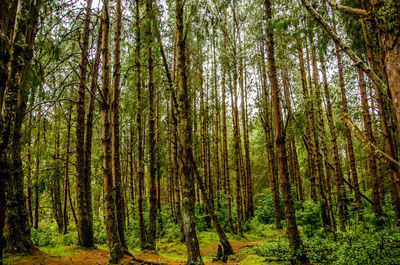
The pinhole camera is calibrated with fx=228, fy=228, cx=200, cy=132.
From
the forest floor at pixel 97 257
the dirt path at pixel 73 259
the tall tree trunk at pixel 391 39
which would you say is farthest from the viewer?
the forest floor at pixel 97 257

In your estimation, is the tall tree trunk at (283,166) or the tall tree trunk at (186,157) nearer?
the tall tree trunk at (186,157)

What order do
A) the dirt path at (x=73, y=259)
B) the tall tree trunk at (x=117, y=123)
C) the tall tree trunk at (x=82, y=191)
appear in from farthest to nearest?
Result: the tall tree trunk at (x=82, y=191) → the tall tree trunk at (x=117, y=123) → the dirt path at (x=73, y=259)

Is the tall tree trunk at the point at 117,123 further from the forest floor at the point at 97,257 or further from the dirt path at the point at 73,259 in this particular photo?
the forest floor at the point at 97,257

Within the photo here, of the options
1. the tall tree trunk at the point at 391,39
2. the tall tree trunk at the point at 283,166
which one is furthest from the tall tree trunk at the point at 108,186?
the tall tree trunk at the point at 391,39

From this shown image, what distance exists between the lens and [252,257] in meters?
6.70

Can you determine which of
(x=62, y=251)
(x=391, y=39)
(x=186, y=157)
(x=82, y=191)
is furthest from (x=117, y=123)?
(x=391, y=39)

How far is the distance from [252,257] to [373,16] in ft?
21.6

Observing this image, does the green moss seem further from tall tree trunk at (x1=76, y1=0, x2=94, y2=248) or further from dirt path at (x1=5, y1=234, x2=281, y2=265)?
tall tree trunk at (x1=76, y1=0, x2=94, y2=248)

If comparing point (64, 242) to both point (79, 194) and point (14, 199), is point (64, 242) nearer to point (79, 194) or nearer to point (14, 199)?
point (79, 194)

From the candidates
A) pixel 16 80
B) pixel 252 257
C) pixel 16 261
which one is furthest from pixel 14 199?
pixel 252 257

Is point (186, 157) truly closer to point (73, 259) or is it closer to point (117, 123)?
point (117, 123)

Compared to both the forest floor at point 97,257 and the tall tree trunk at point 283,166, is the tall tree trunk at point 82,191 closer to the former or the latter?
the forest floor at point 97,257

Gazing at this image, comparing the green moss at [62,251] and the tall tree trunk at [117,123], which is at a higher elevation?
the tall tree trunk at [117,123]

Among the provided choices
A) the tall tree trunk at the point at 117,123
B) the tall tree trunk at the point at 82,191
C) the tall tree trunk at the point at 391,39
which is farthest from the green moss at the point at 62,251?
Result: the tall tree trunk at the point at 391,39
